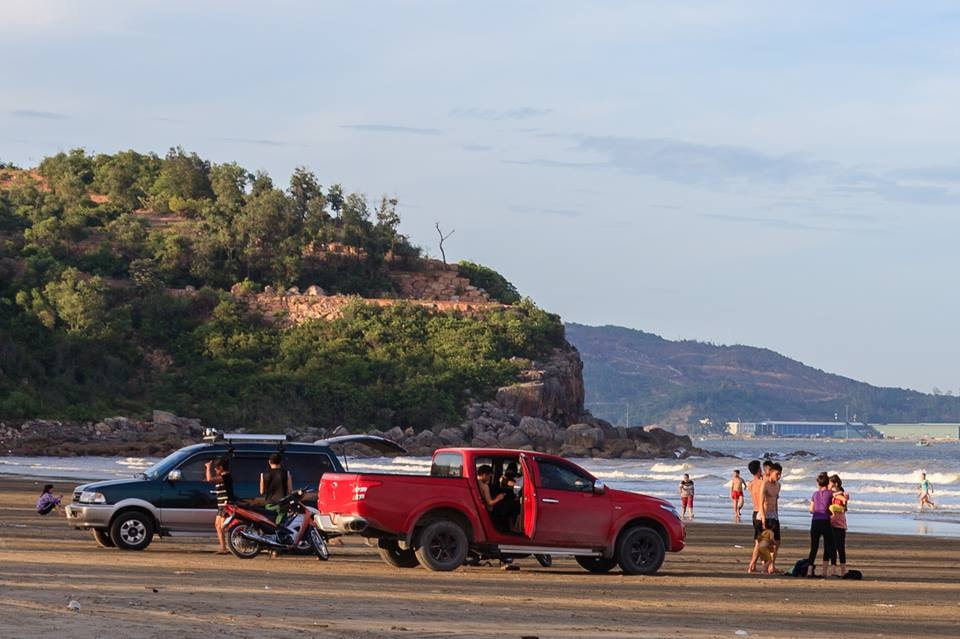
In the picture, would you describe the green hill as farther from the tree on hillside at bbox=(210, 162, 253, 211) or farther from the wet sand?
the wet sand

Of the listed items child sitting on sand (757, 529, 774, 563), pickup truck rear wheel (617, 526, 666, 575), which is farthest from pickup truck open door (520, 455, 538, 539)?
child sitting on sand (757, 529, 774, 563)

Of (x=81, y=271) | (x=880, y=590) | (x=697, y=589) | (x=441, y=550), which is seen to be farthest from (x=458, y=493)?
(x=81, y=271)

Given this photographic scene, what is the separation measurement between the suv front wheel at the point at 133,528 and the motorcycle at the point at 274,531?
197cm

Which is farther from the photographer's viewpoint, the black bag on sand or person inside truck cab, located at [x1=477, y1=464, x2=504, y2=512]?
the black bag on sand

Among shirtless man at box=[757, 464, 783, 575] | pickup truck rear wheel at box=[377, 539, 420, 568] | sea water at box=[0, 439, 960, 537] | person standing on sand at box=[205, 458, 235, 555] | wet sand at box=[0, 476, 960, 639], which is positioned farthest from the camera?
sea water at box=[0, 439, 960, 537]

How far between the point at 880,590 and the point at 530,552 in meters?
4.51

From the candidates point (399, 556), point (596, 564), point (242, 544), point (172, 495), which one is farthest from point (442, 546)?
point (172, 495)

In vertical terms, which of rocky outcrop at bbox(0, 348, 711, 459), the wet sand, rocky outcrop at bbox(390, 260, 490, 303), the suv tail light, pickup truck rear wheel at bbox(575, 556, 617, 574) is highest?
rocky outcrop at bbox(390, 260, 490, 303)

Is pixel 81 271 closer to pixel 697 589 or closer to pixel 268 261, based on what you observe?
pixel 268 261

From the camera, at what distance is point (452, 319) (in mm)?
101188

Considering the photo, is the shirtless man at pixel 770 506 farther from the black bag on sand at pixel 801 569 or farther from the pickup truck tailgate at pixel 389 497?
the pickup truck tailgate at pixel 389 497

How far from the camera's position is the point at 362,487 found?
813 inches

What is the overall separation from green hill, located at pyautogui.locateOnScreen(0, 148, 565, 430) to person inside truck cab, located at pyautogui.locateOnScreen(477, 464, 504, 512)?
6875 cm

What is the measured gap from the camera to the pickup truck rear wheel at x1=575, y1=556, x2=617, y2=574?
72.3ft
